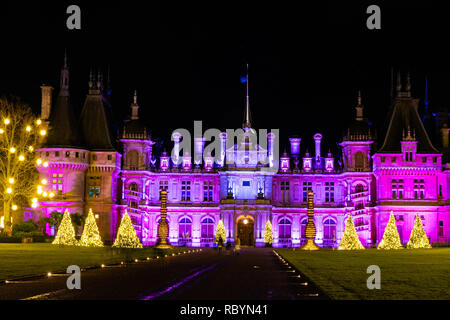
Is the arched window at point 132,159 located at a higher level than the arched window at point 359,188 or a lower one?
higher

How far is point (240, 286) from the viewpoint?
846 inches

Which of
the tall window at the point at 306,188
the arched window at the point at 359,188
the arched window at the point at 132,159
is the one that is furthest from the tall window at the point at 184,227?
the arched window at the point at 359,188

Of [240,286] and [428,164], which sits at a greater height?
[428,164]

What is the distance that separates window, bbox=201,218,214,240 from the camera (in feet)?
273

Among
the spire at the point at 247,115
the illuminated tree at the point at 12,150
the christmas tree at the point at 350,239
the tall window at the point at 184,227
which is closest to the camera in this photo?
the illuminated tree at the point at 12,150

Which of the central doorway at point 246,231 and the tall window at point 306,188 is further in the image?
the tall window at point 306,188

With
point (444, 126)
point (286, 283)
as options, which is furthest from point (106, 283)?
point (444, 126)

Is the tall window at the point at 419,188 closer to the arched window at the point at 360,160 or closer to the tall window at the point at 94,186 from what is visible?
the arched window at the point at 360,160

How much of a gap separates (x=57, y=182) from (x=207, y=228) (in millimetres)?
18896

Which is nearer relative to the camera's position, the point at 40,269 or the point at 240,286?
the point at 240,286

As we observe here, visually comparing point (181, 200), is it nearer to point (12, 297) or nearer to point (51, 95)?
point (51, 95)

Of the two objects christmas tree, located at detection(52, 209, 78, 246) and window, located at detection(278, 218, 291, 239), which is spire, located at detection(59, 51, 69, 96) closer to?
christmas tree, located at detection(52, 209, 78, 246)

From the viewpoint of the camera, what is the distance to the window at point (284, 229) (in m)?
83.1

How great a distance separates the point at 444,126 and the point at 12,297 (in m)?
70.2
